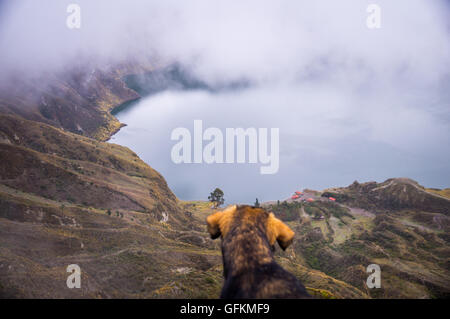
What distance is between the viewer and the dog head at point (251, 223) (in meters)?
3.82

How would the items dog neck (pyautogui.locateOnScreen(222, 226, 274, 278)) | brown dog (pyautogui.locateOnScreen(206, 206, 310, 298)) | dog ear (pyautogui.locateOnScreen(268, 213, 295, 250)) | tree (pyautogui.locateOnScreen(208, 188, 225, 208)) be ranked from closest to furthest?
brown dog (pyautogui.locateOnScreen(206, 206, 310, 298)) → dog neck (pyautogui.locateOnScreen(222, 226, 274, 278)) → dog ear (pyautogui.locateOnScreen(268, 213, 295, 250)) → tree (pyautogui.locateOnScreen(208, 188, 225, 208))

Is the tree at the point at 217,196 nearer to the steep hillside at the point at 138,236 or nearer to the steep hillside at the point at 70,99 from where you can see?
the steep hillside at the point at 138,236

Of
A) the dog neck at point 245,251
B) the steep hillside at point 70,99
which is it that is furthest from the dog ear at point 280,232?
the steep hillside at point 70,99

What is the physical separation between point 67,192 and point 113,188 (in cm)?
236

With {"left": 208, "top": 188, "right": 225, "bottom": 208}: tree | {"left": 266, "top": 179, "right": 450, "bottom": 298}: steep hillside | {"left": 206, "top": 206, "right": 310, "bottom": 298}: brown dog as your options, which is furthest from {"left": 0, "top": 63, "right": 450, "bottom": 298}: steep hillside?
{"left": 208, "top": 188, "right": 225, "bottom": 208}: tree

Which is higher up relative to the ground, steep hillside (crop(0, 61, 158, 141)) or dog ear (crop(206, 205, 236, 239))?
steep hillside (crop(0, 61, 158, 141))

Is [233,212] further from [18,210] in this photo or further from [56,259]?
[18,210]

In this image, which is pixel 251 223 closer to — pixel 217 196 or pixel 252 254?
pixel 252 254

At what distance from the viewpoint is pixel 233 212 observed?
4.09m

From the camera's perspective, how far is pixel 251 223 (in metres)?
3.74

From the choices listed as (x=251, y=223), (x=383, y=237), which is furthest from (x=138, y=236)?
(x=383, y=237)

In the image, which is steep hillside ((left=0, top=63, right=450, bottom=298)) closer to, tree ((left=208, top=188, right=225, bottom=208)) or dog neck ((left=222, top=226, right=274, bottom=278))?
dog neck ((left=222, top=226, right=274, bottom=278))

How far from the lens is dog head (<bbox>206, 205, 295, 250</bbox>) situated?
3816 mm
